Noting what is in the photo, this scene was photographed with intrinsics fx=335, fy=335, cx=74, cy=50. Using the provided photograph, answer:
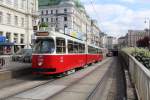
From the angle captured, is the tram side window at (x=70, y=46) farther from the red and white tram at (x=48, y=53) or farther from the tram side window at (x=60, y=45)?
the red and white tram at (x=48, y=53)

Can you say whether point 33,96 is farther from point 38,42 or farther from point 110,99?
point 38,42

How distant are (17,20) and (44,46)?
55063 millimetres

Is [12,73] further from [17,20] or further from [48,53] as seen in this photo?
[17,20]

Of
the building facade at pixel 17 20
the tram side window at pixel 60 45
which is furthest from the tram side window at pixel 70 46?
the building facade at pixel 17 20

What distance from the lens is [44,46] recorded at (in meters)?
19.8

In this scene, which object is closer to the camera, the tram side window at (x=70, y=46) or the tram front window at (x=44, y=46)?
the tram front window at (x=44, y=46)

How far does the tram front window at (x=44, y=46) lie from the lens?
1961 centimetres

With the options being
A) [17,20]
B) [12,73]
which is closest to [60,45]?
[12,73]

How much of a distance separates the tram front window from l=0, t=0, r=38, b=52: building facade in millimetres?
44108

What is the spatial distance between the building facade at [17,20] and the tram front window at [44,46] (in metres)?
44.1

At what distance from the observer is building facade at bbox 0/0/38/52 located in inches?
2625

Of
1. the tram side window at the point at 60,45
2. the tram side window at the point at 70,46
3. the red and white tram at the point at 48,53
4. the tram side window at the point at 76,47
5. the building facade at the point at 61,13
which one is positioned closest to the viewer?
the red and white tram at the point at 48,53

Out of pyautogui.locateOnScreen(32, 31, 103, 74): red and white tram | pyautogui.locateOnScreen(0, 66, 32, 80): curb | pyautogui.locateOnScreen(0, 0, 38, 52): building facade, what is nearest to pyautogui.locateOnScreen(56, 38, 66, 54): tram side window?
pyautogui.locateOnScreen(32, 31, 103, 74): red and white tram

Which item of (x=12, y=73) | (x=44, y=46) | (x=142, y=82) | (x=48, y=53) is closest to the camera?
(x=142, y=82)
